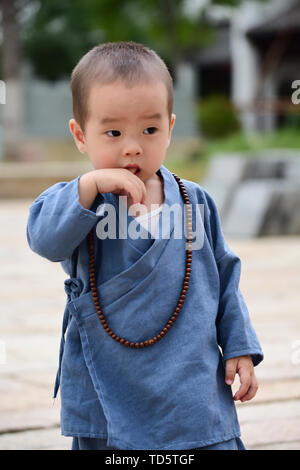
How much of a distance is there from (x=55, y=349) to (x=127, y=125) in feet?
6.71

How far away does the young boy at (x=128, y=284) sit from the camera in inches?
68.1

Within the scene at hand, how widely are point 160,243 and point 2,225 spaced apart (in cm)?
779

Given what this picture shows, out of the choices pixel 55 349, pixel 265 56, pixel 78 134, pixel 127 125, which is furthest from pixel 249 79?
pixel 127 125

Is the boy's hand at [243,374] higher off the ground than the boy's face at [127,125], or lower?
lower

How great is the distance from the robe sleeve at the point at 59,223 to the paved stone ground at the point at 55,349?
0.87 m

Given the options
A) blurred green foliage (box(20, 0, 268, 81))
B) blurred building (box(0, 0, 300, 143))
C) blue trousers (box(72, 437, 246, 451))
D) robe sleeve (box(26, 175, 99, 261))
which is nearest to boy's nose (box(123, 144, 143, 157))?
robe sleeve (box(26, 175, 99, 261))

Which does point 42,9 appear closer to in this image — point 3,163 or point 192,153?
point 3,163

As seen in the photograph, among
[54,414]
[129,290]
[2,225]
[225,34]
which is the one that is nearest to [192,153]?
[2,225]

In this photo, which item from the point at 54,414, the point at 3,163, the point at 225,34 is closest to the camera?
the point at 54,414

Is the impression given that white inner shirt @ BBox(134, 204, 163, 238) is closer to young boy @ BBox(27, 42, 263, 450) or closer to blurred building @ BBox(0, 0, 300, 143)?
young boy @ BBox(27, 42, 263, 450)

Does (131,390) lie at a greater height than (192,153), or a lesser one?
lesser

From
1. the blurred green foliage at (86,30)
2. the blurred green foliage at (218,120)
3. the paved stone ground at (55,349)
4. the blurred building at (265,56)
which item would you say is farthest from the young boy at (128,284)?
the blurred green foliage at (86,30)

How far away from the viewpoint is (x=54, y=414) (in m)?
2.74

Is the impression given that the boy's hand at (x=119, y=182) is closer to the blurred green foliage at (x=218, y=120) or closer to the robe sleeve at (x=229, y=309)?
the robe sleeve at (x=229, y=309)
